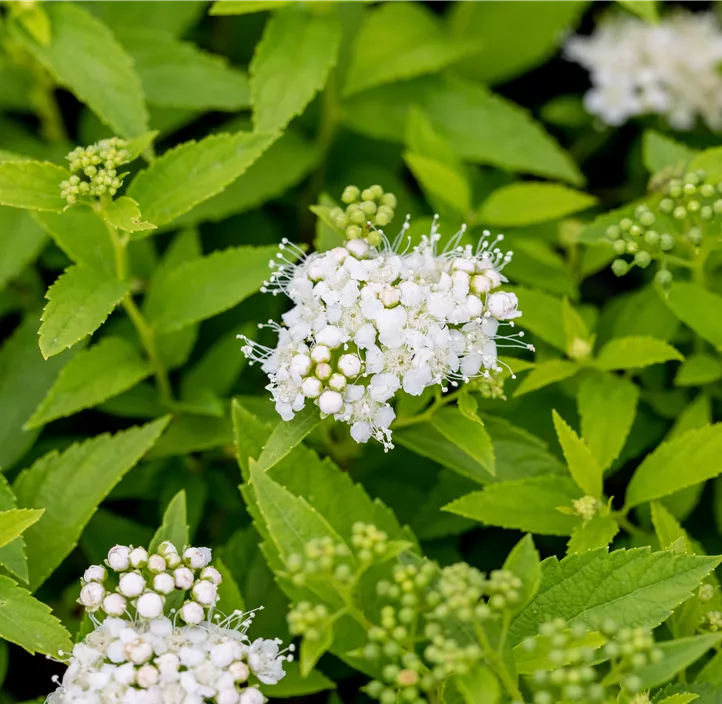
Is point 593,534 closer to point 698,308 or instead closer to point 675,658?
point 675,658

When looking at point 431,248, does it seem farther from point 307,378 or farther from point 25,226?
point 25,226

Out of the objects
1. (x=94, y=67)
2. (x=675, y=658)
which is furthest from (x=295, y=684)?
(x=94, y=67)

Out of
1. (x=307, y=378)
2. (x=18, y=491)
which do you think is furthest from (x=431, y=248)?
(x=18, y=491)

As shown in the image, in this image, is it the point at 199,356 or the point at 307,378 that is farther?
the point at 199,356

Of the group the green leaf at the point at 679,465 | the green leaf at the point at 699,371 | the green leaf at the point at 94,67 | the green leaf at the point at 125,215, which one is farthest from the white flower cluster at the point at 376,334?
the green leaf at the point at 94,67

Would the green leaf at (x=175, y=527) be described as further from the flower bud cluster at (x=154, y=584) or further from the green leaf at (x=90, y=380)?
the green leaf at (x=90, y=380)

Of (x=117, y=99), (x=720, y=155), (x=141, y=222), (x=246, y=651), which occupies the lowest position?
(x=246, y=651)

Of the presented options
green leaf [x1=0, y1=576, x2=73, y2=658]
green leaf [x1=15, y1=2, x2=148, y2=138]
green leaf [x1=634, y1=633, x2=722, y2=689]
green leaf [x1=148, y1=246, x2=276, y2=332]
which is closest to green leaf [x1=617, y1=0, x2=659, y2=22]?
green leaf [x1=148, y1=246, x2=276, y2=332]
